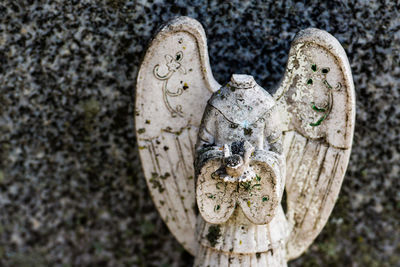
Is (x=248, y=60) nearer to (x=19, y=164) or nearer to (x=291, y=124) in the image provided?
(x=291, y=124)

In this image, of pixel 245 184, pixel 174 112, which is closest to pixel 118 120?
pixel 174 112

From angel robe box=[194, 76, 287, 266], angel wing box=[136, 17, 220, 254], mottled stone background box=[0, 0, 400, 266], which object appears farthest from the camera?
mottled stone background box=[0, 0, 400, 266]

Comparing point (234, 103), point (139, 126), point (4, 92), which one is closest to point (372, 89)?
point (234, 103)

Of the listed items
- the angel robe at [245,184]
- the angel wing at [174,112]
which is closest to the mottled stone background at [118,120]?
the angel wing at [174,112]

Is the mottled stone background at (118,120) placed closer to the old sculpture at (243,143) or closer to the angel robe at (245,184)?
the old sculpture at (243,143)

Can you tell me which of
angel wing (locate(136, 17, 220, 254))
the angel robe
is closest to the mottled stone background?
angel wing (locate(136, 17, 220, 254))

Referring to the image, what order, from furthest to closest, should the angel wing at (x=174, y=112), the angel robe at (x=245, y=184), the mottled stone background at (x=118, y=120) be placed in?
1. the mottled stone background at (x=118, y=120)
2. the angel wing at (x=174, y=112)
3. the angel robe at (x=245, y=184)

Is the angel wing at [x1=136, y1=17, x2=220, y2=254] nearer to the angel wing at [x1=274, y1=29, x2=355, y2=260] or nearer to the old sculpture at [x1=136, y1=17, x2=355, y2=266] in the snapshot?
the old sculpture at [x1=136, y1=17, x2=355, y2=266]
